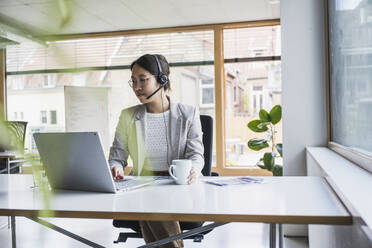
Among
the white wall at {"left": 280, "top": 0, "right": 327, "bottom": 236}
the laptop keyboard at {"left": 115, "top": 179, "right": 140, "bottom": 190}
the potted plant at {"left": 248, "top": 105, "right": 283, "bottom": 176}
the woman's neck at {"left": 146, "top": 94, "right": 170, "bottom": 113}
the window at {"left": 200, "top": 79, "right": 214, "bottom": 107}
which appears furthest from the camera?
the window at {"left": 200, "top": 79, "right": 214, "bottom": 107}

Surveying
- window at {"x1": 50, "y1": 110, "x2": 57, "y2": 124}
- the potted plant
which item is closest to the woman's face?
window at {"x1": 50, "y1": 110, "x2": 57, "y2": 124}

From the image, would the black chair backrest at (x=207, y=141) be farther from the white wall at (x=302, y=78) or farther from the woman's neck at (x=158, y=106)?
the white wall at (x=302, y=78)

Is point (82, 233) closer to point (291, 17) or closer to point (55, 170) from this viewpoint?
point (55, 170)

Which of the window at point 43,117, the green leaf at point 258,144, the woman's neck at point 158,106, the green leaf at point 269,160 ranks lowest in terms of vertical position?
the green leaf at point 269,160

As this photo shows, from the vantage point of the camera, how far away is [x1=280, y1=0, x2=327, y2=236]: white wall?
2.59m

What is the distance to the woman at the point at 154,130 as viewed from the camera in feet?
5.72

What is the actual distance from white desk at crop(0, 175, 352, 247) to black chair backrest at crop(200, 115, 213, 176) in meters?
0.59

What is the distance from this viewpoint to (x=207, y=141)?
1957mm

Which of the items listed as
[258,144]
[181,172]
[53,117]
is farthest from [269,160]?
[53,117]

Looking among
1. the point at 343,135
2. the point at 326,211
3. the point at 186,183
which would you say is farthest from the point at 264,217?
the point at 343,135

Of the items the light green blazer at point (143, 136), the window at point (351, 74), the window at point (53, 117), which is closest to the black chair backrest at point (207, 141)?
the light green blazer at point (143, 136)

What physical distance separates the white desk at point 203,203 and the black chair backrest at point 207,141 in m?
0.59

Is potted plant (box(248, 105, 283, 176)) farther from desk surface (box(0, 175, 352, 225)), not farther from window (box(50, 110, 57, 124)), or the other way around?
window (box(50, 110, 57, 124))

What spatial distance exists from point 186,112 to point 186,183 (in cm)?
57
